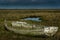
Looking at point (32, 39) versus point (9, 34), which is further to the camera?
point (9, 34)

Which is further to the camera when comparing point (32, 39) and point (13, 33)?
point (13, 33)

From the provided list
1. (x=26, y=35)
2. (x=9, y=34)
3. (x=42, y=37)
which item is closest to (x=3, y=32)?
(x=9, y=34)

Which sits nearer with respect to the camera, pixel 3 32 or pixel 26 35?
pixel 26 35

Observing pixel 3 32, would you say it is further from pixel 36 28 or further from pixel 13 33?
pixel 36 28

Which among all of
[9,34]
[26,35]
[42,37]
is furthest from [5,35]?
[42,37]

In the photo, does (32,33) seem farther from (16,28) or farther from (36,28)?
(16,28)

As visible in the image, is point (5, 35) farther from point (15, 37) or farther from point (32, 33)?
point (32, 33)

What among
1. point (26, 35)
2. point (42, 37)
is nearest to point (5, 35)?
point (26, 35)
